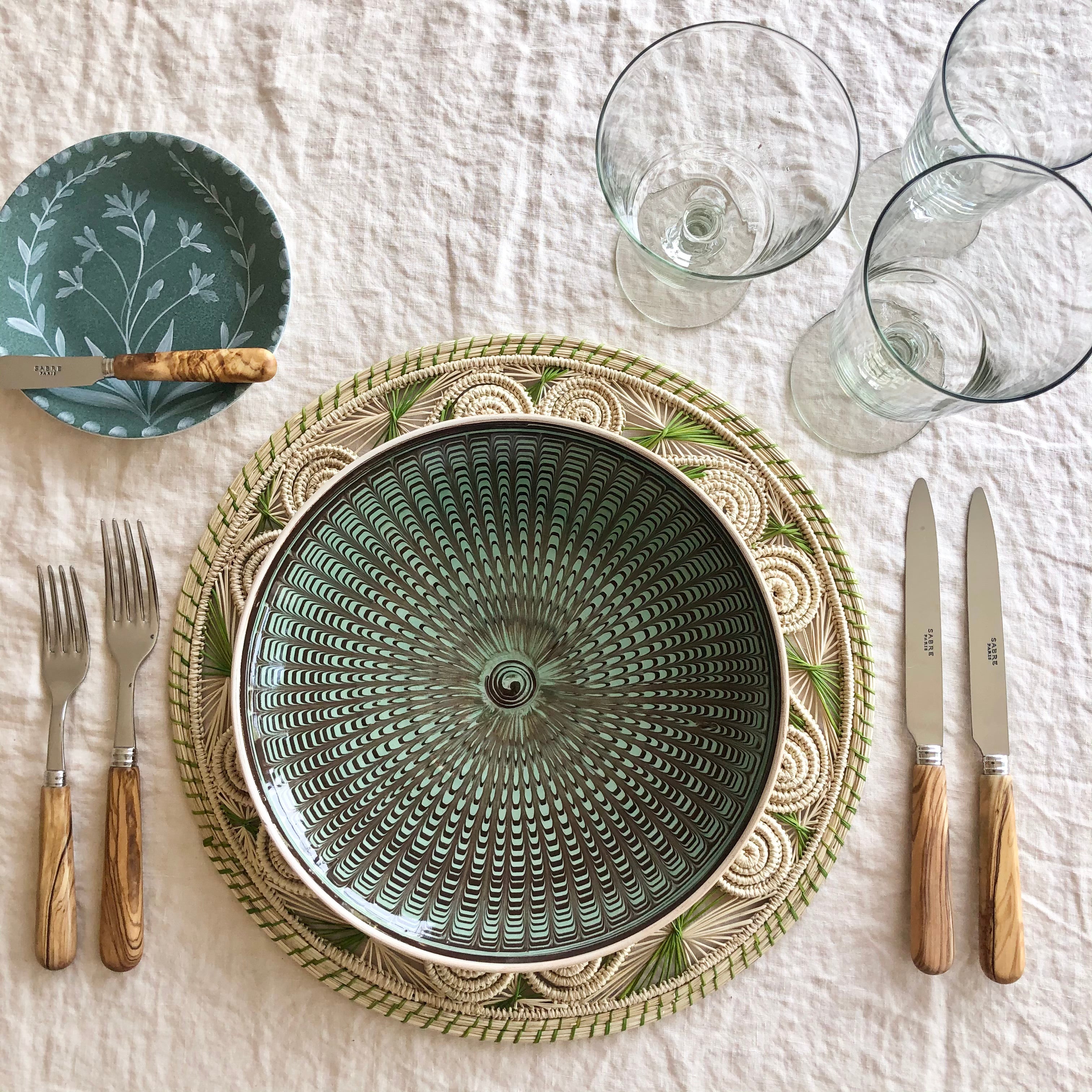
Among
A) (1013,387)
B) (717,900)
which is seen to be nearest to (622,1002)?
(717,900)

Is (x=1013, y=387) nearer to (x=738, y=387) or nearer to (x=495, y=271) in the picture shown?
(x=738, y=387)

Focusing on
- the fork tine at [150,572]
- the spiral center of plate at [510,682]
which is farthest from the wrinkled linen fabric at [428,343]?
the spiral center of plate at [510,682]

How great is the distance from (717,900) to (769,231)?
0.50 meters

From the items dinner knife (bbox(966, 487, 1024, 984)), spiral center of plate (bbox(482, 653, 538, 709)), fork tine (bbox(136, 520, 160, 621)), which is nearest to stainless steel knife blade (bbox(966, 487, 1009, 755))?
dinner knife (bbox(966, 487, 1024, 984))

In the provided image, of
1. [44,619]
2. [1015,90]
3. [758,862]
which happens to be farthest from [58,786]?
[1015,90]

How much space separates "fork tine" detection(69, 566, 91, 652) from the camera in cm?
63

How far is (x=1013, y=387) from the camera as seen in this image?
61cm

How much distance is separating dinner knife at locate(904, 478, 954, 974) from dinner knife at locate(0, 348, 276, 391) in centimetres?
50

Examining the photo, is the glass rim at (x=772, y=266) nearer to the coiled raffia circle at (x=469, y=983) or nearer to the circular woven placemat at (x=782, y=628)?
the circular woven placemat at (x=782, y=628)

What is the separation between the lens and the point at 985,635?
0.64 m

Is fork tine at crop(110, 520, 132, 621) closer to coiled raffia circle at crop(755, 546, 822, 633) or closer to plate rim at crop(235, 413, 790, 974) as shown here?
plate rim at crop(235, 413, 790, 974)

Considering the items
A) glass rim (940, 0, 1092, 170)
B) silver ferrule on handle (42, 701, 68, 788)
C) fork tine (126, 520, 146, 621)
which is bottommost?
silver ferrule on handle (42, 701, 68, 788)

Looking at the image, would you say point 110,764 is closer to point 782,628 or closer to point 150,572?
point 150,572

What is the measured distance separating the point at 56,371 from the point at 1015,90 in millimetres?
746
